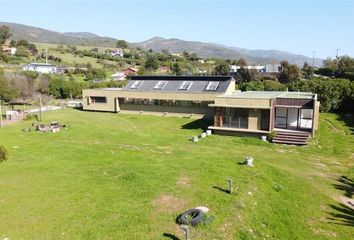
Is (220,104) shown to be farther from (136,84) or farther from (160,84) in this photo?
(136,84)

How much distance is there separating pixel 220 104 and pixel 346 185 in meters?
12.8

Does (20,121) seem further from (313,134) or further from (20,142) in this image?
(313,134)

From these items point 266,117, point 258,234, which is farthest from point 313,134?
point 258,234

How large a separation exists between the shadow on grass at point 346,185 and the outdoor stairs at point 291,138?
22.6 ft

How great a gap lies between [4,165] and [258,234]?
45.1 feet

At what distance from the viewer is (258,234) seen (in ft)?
39.7

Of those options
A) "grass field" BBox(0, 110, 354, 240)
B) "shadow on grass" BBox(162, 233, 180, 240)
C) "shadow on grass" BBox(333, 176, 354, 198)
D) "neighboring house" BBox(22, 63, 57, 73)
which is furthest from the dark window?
"neighboring house" BBox(22, 63, 57, 73)

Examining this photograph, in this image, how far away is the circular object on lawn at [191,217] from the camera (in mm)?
11814

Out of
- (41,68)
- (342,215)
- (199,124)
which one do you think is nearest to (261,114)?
(199,124)

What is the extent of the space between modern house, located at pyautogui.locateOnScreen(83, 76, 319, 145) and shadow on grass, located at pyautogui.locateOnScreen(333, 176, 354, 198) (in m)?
6.95

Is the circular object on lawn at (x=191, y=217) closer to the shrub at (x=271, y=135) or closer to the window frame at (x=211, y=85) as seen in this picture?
the shrub at (x=271, y=135)

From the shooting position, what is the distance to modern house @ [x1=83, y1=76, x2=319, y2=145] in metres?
28.1

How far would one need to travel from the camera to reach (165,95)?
38.0 m

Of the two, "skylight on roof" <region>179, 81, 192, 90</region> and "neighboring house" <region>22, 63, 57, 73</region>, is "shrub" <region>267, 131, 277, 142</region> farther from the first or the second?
"neighboring house" <region>22, 63, 57, 73</region>
